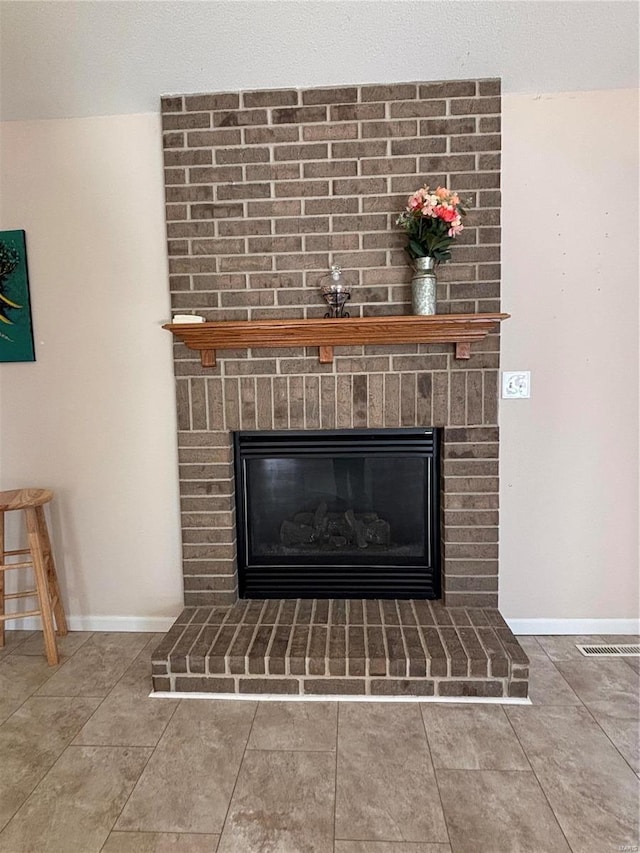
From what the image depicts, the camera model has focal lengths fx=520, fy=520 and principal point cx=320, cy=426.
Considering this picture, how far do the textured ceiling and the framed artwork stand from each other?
558 millimetres

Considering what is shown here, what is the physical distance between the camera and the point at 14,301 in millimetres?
2334

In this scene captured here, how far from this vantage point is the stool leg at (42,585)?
214 cm

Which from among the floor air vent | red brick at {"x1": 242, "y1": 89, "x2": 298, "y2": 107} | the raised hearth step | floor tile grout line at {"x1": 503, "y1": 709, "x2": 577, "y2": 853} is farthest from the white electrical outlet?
red brick at {"x1": 242, "y1": 89, "x2": 298, "y2": 107}

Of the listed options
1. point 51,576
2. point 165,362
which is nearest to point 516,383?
point 165,362

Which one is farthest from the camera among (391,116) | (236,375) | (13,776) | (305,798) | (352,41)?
(236,375)

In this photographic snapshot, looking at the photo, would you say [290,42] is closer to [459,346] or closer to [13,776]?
[459,346]

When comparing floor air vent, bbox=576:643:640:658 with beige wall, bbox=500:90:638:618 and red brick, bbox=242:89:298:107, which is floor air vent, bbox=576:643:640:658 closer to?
beige wall, bbox=500:90:638:618

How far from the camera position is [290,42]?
1.83 metres

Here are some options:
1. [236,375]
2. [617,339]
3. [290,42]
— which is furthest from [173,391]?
[617,339]

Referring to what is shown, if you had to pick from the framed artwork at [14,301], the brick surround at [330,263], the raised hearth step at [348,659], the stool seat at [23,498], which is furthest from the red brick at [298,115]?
the raised hearth step at [348,659]

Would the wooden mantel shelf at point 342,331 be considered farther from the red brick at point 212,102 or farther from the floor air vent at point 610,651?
the floor air vent at point 610,651

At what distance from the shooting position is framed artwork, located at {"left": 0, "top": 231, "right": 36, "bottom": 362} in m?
2.32

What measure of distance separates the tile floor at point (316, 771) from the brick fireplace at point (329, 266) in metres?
0.56

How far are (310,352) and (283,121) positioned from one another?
0.95m
